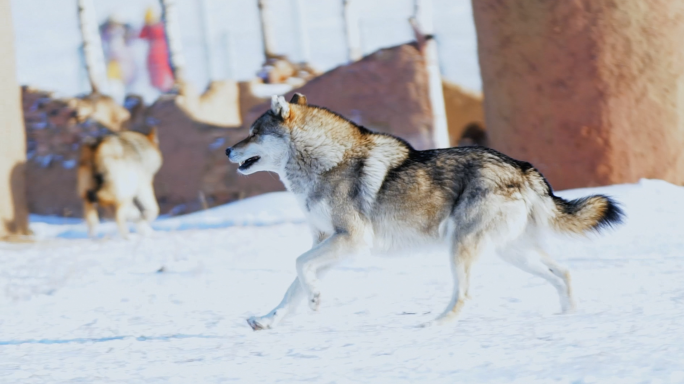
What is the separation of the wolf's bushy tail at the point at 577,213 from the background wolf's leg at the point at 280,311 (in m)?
1.41

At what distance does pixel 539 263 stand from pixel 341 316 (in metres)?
1.19

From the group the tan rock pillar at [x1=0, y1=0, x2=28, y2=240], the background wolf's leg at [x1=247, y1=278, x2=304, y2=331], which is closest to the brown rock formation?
the tan rock pillar at [x1=0, y1=0, x2=28, y2=240]

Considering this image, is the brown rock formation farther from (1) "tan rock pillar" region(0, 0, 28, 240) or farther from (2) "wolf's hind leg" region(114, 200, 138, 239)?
(1) "tan rock pillar" region(0, 0, 28, 240)

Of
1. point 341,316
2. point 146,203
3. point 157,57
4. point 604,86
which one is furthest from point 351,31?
point 341,316

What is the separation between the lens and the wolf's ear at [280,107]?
481cm

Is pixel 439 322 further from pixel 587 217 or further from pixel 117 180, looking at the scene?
pixel 117 180

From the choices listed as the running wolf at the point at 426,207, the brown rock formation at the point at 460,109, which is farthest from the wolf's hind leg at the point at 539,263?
the brown rock formation at the point at 460,109

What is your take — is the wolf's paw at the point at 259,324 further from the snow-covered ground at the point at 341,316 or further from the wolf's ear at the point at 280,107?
the wolf's ear at the point at 280,107

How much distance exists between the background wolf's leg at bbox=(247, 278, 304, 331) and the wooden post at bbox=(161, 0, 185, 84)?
11.9 metres

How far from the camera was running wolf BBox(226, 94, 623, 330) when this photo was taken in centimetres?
434

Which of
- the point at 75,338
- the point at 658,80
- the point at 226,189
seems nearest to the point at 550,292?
the point at 75,338

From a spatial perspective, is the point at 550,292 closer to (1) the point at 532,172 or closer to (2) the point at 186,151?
(1) the point at 532,172

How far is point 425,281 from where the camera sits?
5.96m

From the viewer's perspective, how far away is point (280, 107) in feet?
15.9
